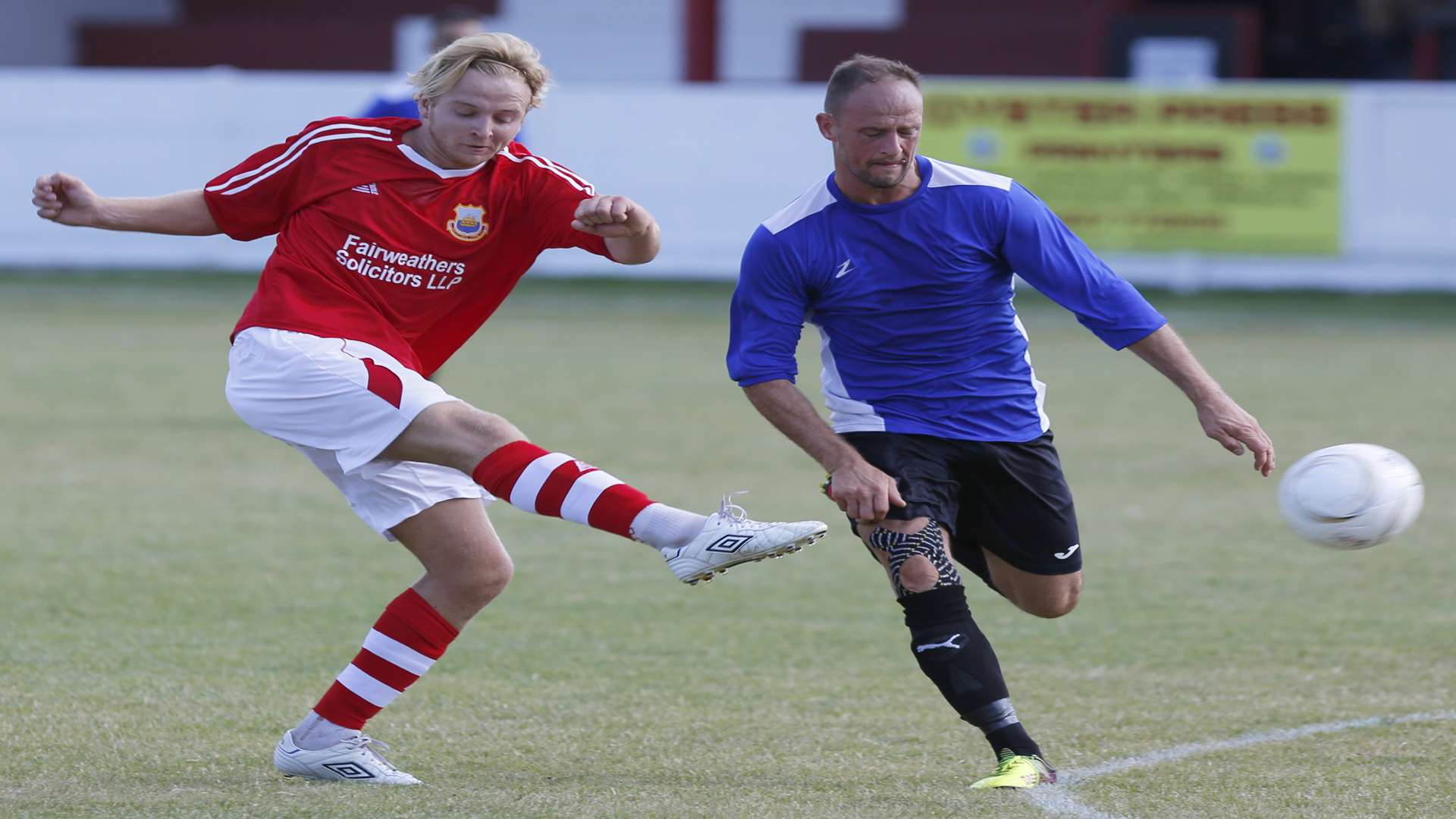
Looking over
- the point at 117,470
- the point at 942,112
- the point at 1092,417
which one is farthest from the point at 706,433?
the point at 942,112

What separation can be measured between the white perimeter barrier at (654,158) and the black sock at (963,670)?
14.7 m

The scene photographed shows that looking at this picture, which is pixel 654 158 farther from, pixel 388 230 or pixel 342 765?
pixel 342 765

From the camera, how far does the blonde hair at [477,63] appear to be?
458 cm

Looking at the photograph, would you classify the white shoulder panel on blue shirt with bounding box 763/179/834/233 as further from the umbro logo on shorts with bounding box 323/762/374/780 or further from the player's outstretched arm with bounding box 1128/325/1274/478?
the umbro logo on shorts with bounding box 323/762/374/780

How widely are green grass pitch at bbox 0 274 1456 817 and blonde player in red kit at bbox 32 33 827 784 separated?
0.45 metres

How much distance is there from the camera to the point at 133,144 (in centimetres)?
2030

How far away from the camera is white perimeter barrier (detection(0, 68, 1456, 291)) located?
60.8ft

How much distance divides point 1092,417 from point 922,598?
24.4 feet

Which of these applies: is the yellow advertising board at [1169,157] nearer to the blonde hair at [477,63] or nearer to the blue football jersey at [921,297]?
the blue football jersey at [921,297]

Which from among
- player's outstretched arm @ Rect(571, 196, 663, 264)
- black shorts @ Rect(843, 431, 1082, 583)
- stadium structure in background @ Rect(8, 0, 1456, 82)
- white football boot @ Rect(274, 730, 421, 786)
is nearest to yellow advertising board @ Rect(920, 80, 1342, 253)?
stadium structure in background @ Rect(8, 0, 1456, 82)

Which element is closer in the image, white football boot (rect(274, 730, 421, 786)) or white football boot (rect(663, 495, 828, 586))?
white football boot (rect(663, 495, 828, 586))

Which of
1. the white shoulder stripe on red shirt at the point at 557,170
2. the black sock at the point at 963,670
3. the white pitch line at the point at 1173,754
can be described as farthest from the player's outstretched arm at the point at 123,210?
the white pitch line at the point at 1173,754

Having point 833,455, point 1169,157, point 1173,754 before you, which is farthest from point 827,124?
point 1169,157

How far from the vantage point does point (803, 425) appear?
14.9 feet
